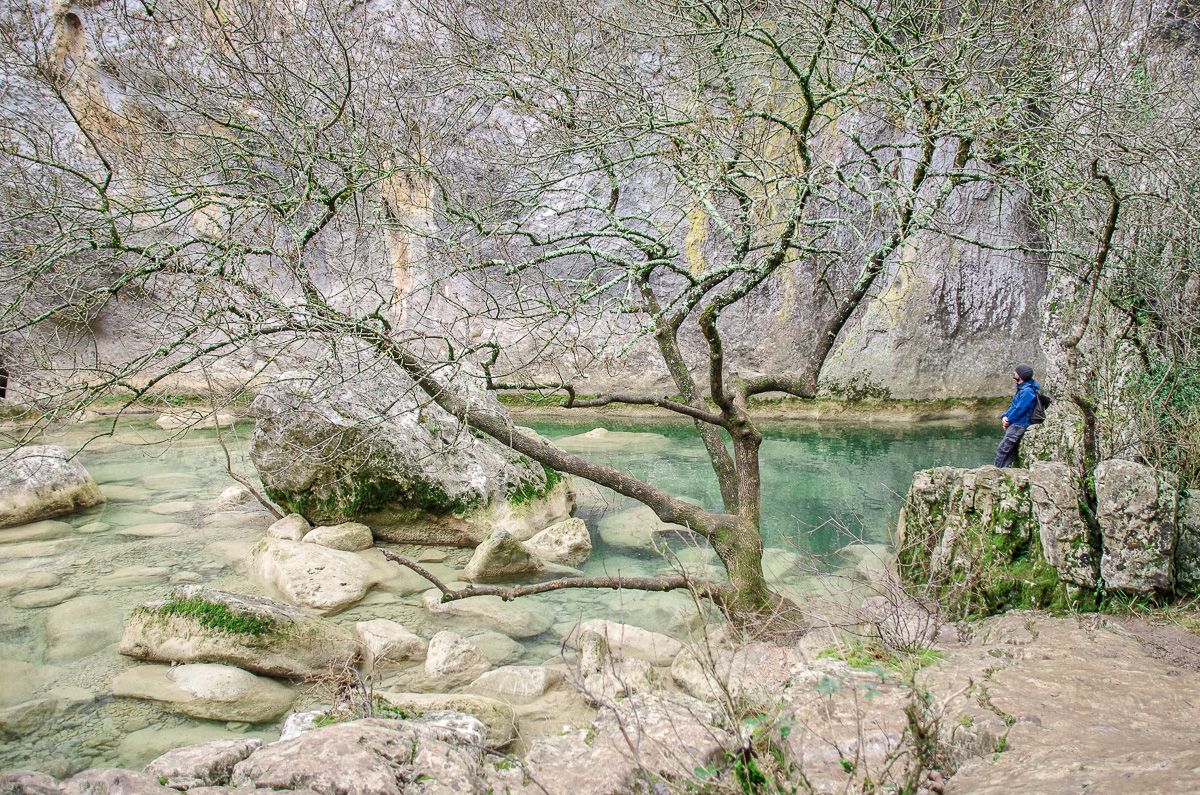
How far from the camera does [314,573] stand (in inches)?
237

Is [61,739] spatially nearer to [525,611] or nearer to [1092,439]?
[525,611]

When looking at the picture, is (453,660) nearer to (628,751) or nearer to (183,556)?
(628,751)

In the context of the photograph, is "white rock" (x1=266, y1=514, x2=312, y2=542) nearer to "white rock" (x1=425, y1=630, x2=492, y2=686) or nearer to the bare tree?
the bare tree

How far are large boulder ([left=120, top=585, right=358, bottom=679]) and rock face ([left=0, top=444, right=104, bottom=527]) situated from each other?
3.50 m

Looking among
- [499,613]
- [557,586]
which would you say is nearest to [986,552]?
[557,586]

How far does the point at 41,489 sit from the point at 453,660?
18.6 ft

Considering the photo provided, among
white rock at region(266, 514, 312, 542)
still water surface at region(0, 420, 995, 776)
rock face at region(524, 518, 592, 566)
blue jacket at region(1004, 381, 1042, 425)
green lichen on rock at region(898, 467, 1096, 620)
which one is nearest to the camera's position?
still water surface at region(0, 420, 995, 776)

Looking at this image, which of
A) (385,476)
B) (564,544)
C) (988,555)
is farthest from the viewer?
(385,476)

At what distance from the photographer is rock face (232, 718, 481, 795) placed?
8.27ft

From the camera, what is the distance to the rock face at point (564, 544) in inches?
277

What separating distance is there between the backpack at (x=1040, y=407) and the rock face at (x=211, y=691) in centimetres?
799

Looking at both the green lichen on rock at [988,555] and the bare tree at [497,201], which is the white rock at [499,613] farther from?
the green lichen on rock at [988,555]

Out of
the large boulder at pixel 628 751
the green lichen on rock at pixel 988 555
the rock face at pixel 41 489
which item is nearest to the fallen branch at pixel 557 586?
the green lichen on rock at pixel 988 555

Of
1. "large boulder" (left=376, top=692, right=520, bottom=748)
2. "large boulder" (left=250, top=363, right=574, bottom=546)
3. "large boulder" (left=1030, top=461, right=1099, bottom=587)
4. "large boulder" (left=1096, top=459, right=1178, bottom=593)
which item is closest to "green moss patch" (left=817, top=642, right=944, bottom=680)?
"large boulder" (left=1030, top=461, right=1099, bottom=587)
